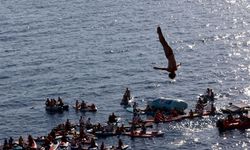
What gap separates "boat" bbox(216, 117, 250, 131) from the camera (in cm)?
9212

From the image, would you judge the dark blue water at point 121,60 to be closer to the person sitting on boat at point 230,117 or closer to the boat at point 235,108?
the person sitting on boat at point 230,117

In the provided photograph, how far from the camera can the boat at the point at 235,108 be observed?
99312 mm

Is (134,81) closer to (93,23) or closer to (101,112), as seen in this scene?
(101,112)

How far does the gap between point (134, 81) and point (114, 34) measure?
39.8m

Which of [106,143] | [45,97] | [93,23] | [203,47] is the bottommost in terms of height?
[106,143]

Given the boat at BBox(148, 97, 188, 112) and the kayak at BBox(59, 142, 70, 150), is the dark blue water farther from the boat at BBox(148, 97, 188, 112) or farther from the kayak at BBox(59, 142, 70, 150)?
the kayak at BBox(59, 142, 70, 150)

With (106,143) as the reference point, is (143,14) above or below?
above

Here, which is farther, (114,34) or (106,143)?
(114,34)

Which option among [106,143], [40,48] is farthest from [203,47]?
[106,143]

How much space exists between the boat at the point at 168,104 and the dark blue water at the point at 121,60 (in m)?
4.81

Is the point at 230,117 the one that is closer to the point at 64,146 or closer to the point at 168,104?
the point at 168,104

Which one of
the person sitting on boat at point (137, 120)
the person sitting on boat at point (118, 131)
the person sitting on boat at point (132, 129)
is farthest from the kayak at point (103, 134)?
the person sitting on boat at point (137, 120)

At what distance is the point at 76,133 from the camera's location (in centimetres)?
9294

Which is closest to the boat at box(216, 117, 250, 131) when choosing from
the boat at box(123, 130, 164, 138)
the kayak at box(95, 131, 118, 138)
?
the boat at box(123, 130, 164, 138)
